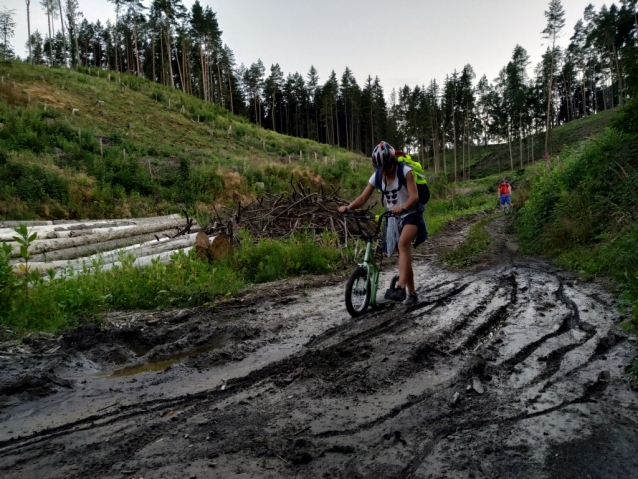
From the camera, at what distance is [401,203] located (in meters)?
5.44

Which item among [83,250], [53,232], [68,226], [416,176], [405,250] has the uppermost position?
[416,176]

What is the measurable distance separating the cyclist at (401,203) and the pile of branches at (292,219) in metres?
4.81

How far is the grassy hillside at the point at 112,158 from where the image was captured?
53.7 ft

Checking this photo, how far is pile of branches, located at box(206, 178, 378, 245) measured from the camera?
35.8 ft

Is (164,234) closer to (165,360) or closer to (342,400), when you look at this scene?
(165,360)

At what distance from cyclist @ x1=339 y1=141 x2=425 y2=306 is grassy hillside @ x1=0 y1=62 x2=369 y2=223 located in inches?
575

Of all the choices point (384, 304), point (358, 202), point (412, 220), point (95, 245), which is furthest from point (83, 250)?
point (412, 220)

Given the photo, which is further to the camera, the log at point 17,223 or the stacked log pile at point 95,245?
the log at point 17,223

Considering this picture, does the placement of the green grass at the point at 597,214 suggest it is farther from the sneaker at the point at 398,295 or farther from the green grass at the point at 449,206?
the green grass at the point at 449,206

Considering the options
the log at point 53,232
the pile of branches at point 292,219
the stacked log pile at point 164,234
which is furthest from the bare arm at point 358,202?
the log at point 53,232

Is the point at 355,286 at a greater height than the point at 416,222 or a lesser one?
lesser

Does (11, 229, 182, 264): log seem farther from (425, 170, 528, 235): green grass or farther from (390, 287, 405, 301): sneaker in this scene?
(425, 170, 528, 235): green grass

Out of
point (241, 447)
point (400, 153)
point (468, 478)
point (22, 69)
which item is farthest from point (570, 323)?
point (22, 69)

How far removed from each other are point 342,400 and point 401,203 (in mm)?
3158
